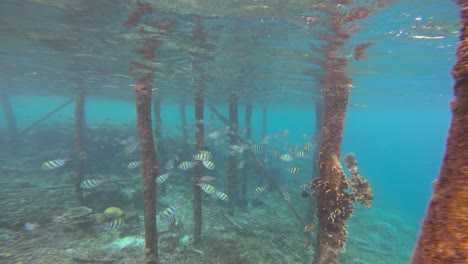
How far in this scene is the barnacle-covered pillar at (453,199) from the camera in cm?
188

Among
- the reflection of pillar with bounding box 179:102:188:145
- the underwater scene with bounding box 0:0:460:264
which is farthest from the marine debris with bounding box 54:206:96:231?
the reflection of pillar with bounding box 179:102:188:145

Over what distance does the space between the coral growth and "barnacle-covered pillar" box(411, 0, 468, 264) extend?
3.52 meters

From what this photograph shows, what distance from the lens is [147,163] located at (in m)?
8.66

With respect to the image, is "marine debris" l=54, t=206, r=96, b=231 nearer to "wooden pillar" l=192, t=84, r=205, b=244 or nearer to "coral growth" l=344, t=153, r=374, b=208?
"wooden pillar" l=192, t=84, r=205, b=244

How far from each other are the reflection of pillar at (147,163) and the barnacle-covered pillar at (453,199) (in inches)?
307

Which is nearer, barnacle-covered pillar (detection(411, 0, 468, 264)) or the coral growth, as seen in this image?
barnacle-covered pillar (detection(411, 0, 468, 264))

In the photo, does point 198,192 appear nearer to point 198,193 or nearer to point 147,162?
point 198,193

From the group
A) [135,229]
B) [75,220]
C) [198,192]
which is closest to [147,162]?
[198,192]

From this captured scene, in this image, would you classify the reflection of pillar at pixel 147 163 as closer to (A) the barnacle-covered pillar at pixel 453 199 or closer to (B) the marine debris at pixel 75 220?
(B) the marine debris at pixel 75 220

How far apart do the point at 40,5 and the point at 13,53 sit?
10948 millimetres

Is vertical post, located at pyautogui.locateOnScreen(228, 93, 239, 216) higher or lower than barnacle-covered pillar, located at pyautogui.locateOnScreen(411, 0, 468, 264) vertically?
lower

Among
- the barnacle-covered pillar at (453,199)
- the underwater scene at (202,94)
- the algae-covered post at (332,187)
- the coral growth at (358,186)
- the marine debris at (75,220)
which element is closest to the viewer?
the barnacle-covered pillar at (453,199)

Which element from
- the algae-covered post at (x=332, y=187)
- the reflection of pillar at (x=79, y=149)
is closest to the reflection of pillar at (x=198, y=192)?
the algae-covered post at (x=332, y=187)

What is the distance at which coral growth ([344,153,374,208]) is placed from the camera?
18.6 ft
